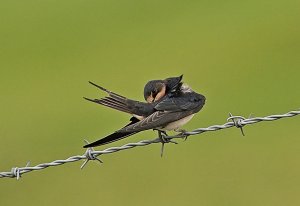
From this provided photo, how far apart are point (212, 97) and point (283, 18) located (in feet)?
23.1

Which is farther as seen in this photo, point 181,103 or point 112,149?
point 181,103

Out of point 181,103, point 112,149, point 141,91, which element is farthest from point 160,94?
point 141,91

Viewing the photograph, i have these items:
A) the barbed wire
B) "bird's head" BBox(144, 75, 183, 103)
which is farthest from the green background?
the barbed wire

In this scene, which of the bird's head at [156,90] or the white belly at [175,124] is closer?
the white belly at [175,124]

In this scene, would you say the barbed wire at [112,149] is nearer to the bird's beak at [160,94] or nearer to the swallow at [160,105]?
the swallow at [160,105]

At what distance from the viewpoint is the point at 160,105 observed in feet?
19.6

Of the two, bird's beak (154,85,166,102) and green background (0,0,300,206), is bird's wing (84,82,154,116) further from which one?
green background (0,0,300,206)

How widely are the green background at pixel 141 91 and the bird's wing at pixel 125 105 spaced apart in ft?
13.2

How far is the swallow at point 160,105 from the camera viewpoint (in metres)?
5.65

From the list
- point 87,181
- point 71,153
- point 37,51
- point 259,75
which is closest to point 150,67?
point 259,75

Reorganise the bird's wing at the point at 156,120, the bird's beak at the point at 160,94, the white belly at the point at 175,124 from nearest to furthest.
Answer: the bird's wing at the point at 156,120
the white belly at the point at 175,124
the bird's beak at the point at 160,94

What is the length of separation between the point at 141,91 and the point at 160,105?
8.66 meters

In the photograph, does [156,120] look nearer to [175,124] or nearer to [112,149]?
[175,124]

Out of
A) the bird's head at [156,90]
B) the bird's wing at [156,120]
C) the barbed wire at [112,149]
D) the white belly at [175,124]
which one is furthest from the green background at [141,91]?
the barbed wire at [112,149]
